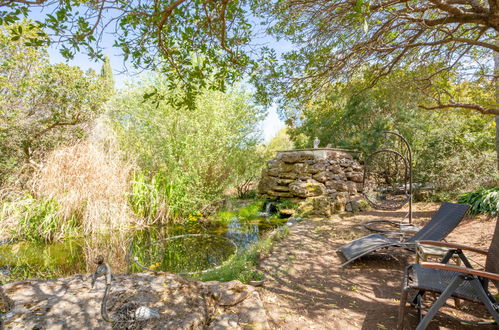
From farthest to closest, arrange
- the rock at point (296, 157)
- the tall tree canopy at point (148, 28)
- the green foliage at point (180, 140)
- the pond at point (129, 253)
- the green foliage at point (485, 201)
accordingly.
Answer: the rock at point (296, 157), the green foliage at point (180, 140), the green foliage at point (485, 201), the pond at point (129, 253), the tall tree canopy at point (148, 28)

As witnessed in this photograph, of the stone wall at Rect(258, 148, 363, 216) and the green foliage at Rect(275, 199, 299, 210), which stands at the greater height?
the stone wall at Rect(258, 148, 363, 216)

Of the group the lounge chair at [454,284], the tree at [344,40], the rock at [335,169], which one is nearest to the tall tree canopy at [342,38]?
the tree at [344,40]

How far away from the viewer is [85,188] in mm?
4973

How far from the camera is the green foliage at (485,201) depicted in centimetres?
462

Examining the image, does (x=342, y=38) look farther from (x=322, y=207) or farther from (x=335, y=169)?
(x=335, y=169)

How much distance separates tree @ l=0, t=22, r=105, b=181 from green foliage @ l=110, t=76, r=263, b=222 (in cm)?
142

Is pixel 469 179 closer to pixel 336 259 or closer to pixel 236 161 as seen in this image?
pixel 336 259

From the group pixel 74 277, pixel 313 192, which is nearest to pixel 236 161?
pixel 313 192

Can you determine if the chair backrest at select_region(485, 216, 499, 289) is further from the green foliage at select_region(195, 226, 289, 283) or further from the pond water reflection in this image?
the pond water reflection

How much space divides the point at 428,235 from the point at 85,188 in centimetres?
580

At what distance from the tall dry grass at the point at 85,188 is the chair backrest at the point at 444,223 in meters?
5.16

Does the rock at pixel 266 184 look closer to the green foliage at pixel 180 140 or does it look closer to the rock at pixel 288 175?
the rock at pixel 288 175

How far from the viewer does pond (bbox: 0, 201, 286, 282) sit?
12.0ft

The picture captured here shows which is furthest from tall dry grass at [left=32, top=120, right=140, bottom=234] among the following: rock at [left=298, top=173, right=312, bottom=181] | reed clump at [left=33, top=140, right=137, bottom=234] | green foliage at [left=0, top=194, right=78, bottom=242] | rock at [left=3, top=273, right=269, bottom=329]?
rock at [left=298, top=173, right=312, bottom=181]
